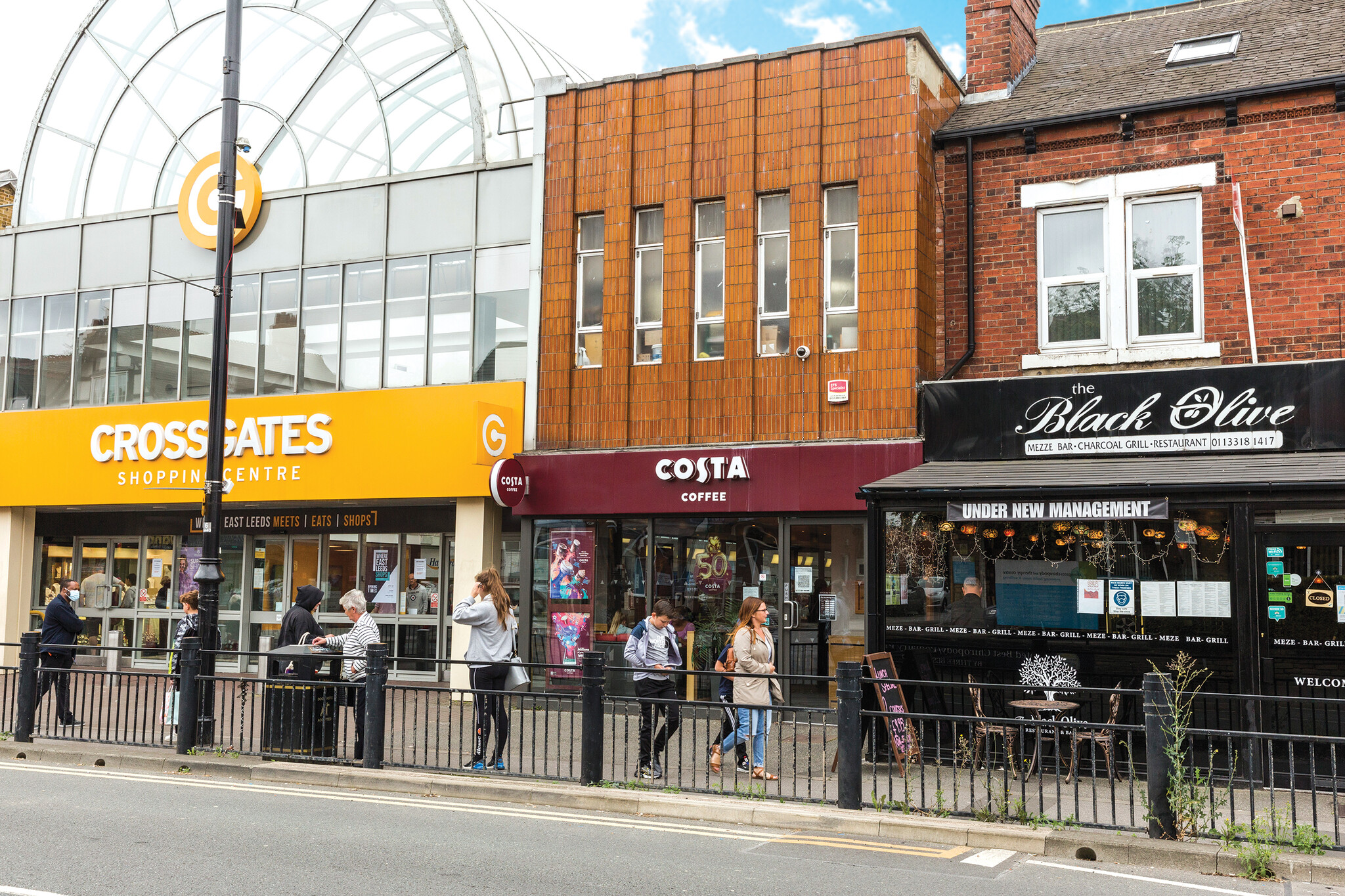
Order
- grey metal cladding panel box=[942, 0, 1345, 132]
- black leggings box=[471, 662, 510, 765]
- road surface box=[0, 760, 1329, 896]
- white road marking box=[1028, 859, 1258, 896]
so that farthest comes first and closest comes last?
grey metal cladding panel box=[942, 0, 1345, 132]
black leggings box=[471, 662, 510, 765]
white road marking box=[1028, 859, 1258, 896]
road surface box=[0, 760, 1329, 896]

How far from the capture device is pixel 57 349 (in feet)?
67.4

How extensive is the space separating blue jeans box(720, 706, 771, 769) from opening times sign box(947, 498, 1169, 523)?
3.28m

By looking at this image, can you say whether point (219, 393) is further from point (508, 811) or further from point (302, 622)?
point (508, 811)

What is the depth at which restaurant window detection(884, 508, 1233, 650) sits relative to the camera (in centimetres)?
1127

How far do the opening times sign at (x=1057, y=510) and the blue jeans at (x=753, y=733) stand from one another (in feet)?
10.8

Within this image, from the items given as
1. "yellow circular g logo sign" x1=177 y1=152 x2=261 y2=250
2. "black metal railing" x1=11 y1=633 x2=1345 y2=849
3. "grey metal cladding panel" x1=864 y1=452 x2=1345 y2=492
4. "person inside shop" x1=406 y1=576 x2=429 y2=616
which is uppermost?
"yellow circular g logo sign" x1=177 y1=152 x2=261 y2=250

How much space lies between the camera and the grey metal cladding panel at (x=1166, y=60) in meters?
13.4

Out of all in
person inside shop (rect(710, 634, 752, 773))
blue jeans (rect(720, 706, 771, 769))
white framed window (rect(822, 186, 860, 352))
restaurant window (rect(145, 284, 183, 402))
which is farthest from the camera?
restaurant window (rect(145, 284, 183, 402))

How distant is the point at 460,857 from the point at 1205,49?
13.3m

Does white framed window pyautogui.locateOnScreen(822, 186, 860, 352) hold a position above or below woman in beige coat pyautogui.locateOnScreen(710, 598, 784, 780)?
above

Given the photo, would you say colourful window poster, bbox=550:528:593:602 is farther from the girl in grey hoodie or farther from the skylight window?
the skylight window

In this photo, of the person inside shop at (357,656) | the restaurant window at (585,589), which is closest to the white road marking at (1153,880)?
the person inside shop at (357,656)

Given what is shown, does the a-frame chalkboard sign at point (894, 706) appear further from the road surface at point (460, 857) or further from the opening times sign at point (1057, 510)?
the opening times sign at point (1057, 510)

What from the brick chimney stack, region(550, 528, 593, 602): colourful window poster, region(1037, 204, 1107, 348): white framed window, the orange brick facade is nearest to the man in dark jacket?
region(550, 528, 593, 602): colourful window poster
